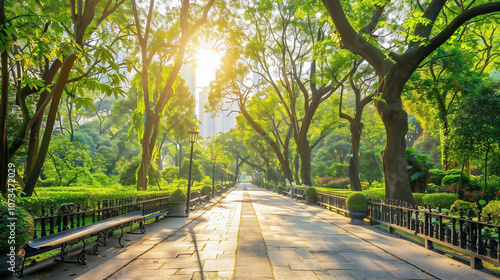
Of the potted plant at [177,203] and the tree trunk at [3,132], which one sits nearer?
the tree trunk at [3,132]

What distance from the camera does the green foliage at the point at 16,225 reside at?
4.27 m

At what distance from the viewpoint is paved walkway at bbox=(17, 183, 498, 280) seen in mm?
4973

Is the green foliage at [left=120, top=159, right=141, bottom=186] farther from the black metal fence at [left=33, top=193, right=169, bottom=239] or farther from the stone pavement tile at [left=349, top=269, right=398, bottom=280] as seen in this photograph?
the stone pavement tile at [left=349, top=269, right=398, bottom=280]

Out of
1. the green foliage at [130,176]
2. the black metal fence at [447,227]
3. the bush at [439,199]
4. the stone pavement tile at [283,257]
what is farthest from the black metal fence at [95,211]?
the green foliage at [130,176]

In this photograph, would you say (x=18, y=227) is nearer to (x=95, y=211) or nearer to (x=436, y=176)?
(x=95, y=211)

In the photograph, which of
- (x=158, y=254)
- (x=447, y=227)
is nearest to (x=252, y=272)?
(x=158, y=254)

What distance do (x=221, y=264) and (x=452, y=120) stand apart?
14.3 meters

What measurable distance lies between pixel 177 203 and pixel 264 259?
27.6 ft

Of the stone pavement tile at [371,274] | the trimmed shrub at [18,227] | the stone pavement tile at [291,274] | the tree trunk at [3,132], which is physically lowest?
the stone pavement tile at [291,274]

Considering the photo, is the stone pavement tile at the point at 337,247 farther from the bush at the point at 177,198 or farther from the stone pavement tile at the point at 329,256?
the bush at the point at 177,198

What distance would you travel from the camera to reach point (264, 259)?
19.5 ft

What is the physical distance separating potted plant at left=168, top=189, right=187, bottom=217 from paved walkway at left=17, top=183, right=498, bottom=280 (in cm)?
447

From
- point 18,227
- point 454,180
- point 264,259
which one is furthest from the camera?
point 454,180

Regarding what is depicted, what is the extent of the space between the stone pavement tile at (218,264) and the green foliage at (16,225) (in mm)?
2787
